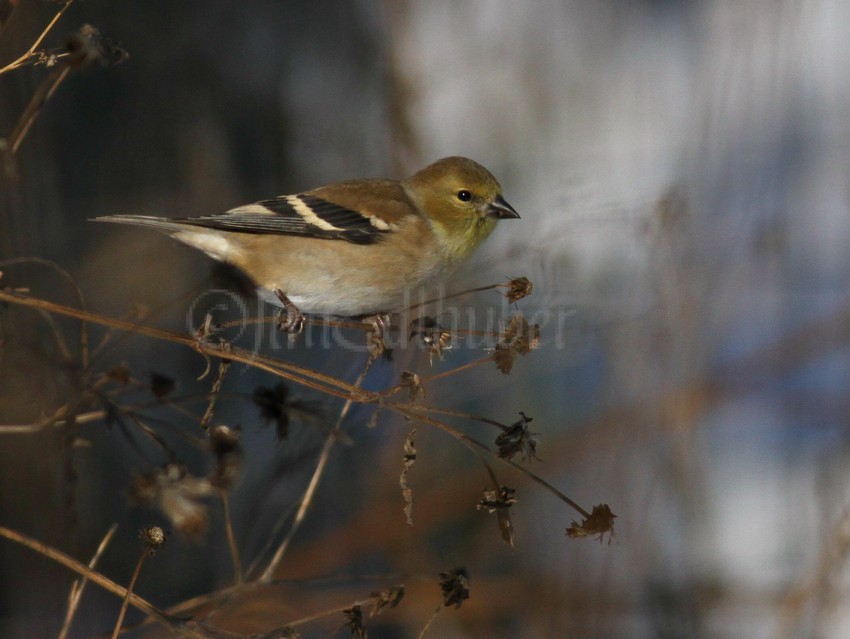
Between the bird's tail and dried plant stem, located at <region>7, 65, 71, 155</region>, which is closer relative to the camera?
dried plant stem, located at <region>7, 65, 71, 155</region>

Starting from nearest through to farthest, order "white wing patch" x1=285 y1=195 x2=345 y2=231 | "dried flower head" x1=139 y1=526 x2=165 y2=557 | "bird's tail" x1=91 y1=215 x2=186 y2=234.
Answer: "dried flower head" x1=139 y1=526 x2=165 y2=557 → "bird's tail" x1=91 y1=215 x2=186 y2=234 → "white wing patch" x1=285 y1=195 x2=345 y2=231

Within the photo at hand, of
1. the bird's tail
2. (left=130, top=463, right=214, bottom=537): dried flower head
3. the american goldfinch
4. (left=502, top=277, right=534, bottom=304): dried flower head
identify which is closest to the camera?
(left=130, top=463, right=214, bottom=537): dried flower head

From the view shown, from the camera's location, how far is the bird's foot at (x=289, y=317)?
Result: 3.10 m

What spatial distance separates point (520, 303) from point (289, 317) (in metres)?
1.11

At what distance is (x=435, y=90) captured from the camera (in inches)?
213

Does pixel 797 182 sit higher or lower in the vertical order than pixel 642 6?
lower

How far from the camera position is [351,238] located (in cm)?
Answer: 335

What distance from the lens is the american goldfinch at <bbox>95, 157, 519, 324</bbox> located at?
322 cm

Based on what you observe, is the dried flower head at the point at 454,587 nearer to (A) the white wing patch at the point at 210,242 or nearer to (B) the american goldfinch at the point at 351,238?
(B) the american goldfinch at the point at 351,238

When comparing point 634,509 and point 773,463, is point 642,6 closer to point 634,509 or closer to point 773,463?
point 773,463

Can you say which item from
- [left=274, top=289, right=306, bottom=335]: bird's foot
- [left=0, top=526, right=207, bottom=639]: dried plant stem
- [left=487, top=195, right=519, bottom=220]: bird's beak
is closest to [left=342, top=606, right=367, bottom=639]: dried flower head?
[left=0, top=526, right=207, bottom=639]: dried plant stem

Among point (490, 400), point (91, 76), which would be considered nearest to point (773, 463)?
point (490, 400)

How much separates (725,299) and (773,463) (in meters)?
1.19

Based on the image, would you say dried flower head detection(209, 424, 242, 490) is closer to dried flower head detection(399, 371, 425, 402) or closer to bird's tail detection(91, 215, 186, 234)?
dried flower head detection(399, 371, 425, 402)
